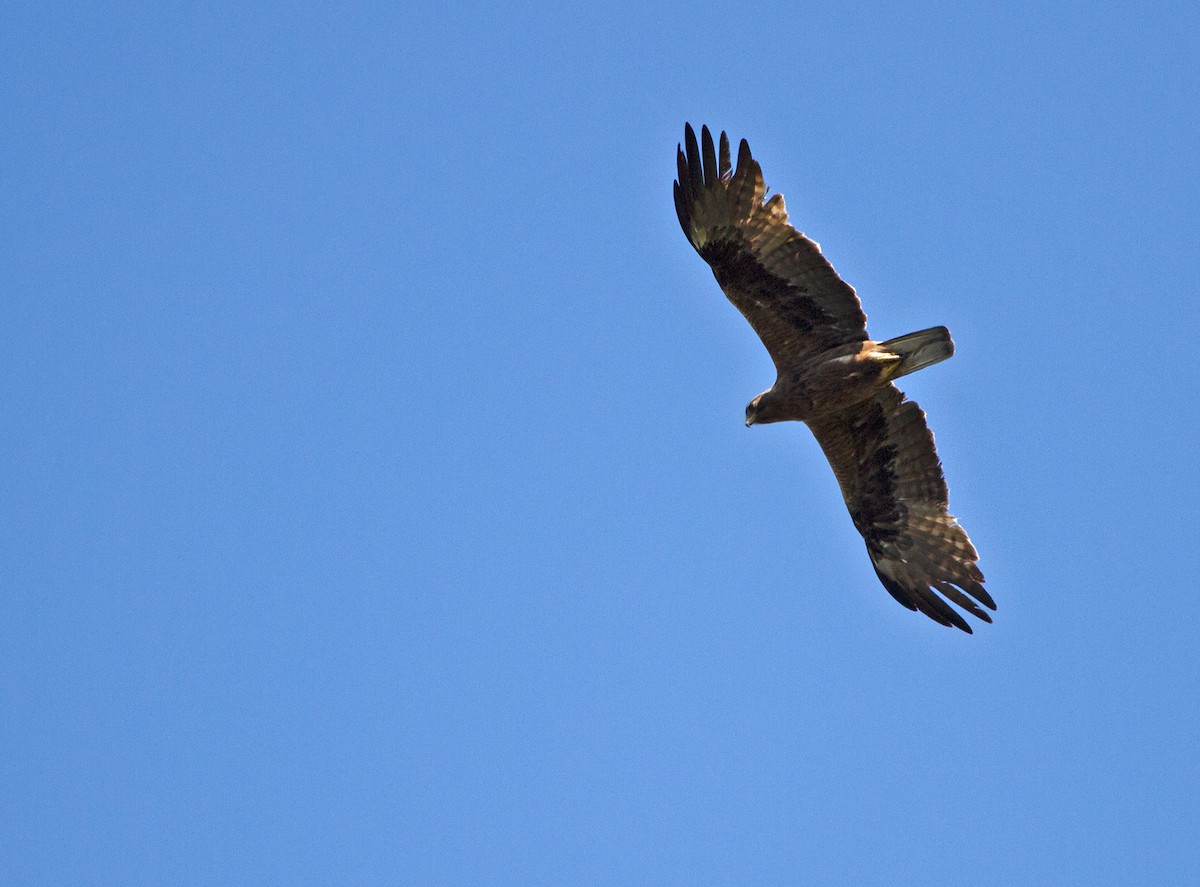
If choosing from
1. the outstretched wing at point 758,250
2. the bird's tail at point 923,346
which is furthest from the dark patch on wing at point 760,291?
the bird's tail at point 923,346

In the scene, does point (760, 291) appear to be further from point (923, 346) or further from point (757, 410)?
point (923, 346)

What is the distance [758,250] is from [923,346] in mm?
1544

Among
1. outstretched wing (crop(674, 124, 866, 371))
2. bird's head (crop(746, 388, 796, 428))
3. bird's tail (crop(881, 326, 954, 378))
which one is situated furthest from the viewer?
bird's head (crop(746, 388, 796, 428))

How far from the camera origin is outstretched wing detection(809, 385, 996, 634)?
12430 mm

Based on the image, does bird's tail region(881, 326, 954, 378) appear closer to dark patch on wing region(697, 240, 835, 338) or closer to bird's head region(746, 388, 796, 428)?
dark patch on wing region(697, 240, 835, 338)

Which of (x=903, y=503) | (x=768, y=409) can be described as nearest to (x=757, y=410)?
(x=768, y=409)

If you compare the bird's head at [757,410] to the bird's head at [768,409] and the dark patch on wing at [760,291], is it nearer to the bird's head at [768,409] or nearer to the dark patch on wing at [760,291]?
the bird's head at [768,409]

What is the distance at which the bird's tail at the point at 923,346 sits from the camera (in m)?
11.5

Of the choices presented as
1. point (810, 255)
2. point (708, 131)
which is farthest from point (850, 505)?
point (708, 131)

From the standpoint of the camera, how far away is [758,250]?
39.0 feet

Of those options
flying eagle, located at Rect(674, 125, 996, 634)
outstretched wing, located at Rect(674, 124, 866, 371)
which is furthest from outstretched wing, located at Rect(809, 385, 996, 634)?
outstretched wing, located at Rect(674, 124, 866, 371)

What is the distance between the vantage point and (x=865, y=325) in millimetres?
11828

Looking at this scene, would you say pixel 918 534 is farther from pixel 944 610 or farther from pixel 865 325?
pixel 865 325

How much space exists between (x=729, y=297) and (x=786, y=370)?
0.78m
